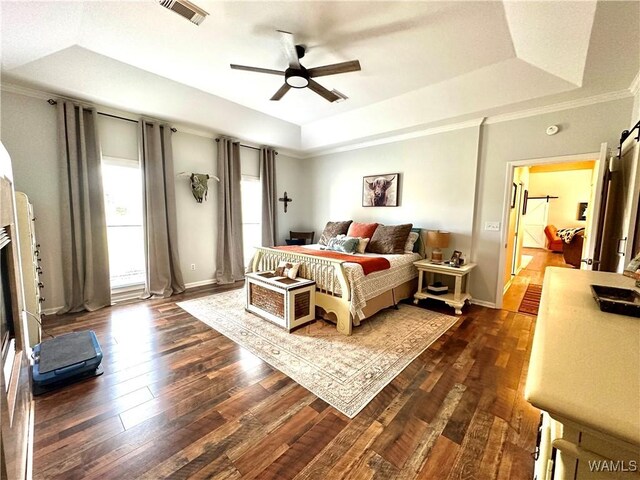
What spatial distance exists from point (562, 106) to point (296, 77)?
10.0 ft

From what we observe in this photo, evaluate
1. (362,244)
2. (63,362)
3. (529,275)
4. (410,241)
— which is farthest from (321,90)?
(529,275)

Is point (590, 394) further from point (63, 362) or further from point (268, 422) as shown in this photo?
point (63, 362)

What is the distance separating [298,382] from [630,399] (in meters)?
1.85

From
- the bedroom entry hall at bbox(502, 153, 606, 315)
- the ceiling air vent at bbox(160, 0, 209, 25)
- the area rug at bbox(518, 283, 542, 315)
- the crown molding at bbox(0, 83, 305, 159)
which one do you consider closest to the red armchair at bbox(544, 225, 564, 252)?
the bedroom entry hall at bbox(502, 153, 606, 315)

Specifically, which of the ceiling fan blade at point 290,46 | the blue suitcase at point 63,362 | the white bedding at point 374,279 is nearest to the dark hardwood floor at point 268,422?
the blue suitcase at point 63,362

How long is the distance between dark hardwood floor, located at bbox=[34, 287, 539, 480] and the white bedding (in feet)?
2.53

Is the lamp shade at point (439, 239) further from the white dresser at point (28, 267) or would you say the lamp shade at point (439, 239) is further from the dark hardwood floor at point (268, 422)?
the white dresser at point (28, 267)

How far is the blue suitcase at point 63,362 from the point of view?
6.07ft

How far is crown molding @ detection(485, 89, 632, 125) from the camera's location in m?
2.72

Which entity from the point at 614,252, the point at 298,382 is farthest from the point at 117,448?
the point at 614,252

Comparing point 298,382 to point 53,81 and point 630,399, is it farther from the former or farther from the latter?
point 53,81

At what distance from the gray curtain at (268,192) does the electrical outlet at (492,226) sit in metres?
3.70

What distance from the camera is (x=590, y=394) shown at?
53 centimetres

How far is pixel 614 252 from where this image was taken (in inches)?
97.0
